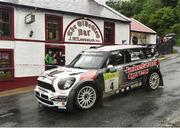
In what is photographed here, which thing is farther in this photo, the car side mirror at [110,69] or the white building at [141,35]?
the white building at [141,35]

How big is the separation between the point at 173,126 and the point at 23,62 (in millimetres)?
11747

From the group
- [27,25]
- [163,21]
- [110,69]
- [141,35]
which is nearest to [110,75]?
[110,69]

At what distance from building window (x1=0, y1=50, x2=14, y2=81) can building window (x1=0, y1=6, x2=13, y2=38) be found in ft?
3.07

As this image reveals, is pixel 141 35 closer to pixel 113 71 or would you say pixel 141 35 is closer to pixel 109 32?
pixel 109 32

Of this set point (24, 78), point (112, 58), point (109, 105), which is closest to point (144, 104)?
point (109, 105)

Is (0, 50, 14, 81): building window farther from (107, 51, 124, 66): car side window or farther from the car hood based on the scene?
(107, 51, 124, 66): car side window

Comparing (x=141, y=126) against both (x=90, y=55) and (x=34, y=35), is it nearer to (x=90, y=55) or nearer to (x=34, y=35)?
(x=90, y=55)

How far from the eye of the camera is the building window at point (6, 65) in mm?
16453

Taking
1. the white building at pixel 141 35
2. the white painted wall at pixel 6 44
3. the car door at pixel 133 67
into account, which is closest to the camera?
the car door at pixel 133 67

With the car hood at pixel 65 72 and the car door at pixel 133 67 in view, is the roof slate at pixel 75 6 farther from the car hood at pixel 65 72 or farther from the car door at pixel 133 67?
the car door at pixel 133 67

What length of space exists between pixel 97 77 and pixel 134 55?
2227 mm

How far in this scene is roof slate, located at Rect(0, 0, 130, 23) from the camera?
18.1 m

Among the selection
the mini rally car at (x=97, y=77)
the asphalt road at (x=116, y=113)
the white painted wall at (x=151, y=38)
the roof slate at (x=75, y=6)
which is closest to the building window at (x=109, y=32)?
the roof slate at (x=75, y=6)

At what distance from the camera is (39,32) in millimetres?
18250
